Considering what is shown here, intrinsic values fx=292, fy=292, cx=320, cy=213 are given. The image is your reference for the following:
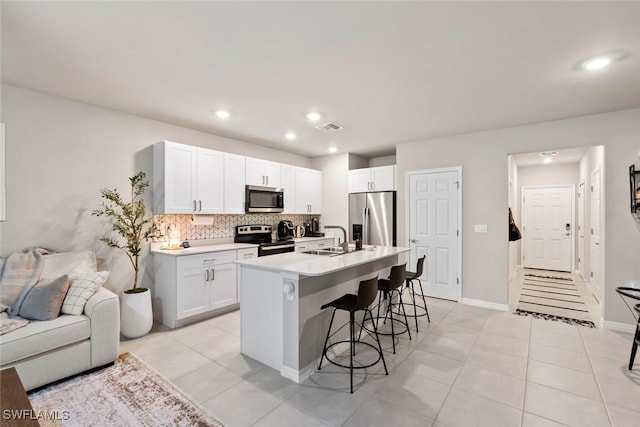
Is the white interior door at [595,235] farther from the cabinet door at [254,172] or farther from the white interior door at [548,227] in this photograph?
the cabinet door at [254,172]

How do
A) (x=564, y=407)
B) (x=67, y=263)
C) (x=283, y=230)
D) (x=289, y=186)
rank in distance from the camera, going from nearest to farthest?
(x=564, y=407) < (x=67, y=263) < (x=283, y=230) < (x=289, y=186)

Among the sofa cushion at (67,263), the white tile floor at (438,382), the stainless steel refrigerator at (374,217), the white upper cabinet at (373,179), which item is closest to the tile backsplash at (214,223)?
the sofa cushion at (67,263)

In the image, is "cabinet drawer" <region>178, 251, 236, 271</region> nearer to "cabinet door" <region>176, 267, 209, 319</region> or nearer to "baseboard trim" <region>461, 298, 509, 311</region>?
"cabinet door" <region>176, 267, 209, 319</region>

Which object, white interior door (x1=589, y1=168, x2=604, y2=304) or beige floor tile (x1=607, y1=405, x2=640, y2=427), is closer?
beige floor tile (x1=607, y1=405, x2=640, y2=427)

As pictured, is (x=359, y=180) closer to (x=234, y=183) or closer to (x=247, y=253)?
(x=234, y=183)

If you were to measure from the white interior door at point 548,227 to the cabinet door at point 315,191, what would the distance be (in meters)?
5.12

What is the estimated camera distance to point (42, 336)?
2.22m

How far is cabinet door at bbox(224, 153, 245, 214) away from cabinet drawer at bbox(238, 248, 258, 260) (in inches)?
25.1

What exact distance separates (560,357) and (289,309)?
2.65 m

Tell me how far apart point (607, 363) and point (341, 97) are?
Answer: 11.7 feet

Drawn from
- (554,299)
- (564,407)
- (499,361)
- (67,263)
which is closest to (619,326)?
(554,299)

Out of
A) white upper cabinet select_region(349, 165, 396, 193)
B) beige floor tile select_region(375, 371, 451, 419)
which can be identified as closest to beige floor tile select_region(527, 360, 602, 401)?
beige floor tile select_region(375, 371, 451, 419)

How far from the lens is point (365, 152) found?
5891 mm

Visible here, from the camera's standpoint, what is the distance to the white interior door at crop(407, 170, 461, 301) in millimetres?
4602
